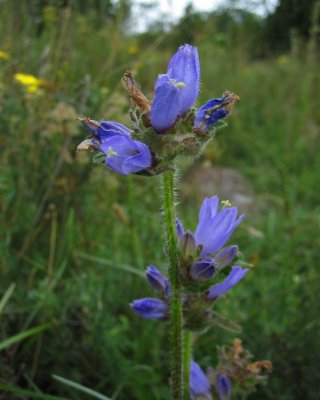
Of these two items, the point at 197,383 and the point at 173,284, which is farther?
the point at 197,383

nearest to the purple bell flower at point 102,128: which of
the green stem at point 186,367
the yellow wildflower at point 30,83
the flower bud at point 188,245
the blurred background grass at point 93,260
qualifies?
the flower bud at point 188,245

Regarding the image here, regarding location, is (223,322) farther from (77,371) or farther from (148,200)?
(148,200)

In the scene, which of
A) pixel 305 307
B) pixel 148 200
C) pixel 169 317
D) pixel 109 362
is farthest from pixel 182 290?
pixel 148 200

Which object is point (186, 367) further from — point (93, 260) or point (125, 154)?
point (93, 260)

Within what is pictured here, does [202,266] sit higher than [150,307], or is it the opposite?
[202,266]

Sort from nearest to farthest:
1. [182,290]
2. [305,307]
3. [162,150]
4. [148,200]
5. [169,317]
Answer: [162,150]
[182,290]
[169,317]
[305,307]
[148,200]

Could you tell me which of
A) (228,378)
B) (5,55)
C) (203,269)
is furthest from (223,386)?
(5,55)
